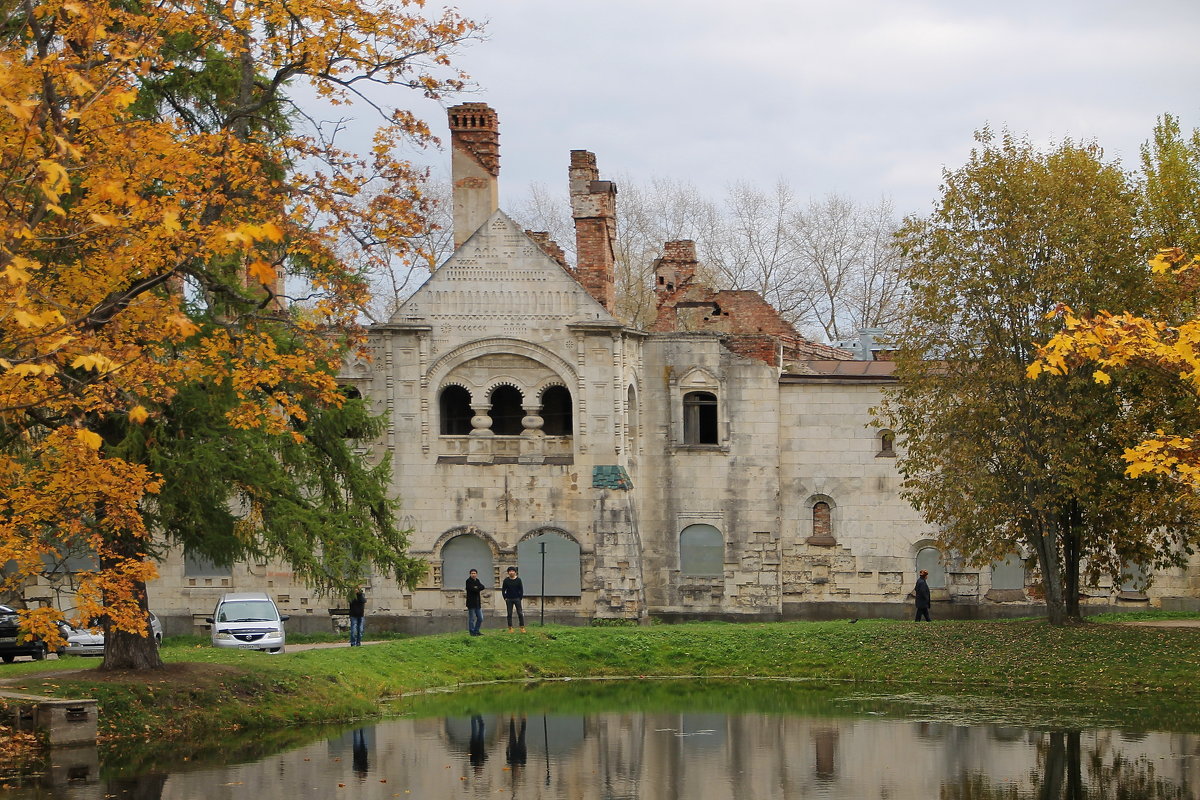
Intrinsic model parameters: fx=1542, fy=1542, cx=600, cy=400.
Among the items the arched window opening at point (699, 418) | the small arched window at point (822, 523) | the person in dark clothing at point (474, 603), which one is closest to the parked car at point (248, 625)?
the person in dark clothing at point (474, 603)

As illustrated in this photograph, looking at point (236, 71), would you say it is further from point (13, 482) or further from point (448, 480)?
point (448, 480)

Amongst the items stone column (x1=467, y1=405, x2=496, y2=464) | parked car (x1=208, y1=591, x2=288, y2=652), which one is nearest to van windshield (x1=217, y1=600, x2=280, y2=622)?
parked car (x1=208, y1=591, x2=288, y2=652)

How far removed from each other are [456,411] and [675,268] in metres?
7.08

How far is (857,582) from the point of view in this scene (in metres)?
39.3

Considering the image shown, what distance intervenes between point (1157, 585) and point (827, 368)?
10.3 m

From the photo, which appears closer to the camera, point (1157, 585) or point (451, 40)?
point (451, 40)

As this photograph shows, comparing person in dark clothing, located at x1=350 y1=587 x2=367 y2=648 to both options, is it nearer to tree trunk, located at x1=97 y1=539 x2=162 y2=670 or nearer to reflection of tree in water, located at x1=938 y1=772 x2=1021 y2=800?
tree trunk, located at x1=97 y1=539 x2=162 y2=670

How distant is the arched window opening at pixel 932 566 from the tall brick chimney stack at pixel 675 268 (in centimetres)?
950

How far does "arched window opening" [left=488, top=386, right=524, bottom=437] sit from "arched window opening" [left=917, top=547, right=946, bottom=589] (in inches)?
425

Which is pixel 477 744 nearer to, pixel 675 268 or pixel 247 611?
pixel 247 611

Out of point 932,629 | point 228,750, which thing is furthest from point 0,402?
→ point 932,629

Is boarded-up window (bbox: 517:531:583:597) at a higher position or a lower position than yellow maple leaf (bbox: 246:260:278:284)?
lower

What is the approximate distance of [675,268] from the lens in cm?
4156

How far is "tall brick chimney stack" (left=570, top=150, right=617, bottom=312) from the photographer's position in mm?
39156
